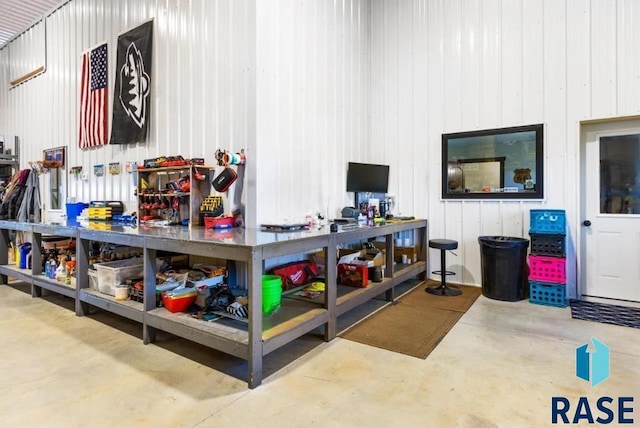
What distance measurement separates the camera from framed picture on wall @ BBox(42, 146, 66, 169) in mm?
6211

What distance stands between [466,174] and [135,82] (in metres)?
4.94

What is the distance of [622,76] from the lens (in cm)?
401

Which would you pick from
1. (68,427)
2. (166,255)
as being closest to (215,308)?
(68,427)

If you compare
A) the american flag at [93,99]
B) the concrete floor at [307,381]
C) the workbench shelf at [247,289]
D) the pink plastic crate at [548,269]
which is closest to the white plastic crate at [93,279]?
the workbench shelf at [247,289]

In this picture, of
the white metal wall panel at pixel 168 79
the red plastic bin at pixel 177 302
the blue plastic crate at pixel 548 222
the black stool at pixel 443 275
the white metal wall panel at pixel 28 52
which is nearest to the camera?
the red plastic bin at pixel 177 302

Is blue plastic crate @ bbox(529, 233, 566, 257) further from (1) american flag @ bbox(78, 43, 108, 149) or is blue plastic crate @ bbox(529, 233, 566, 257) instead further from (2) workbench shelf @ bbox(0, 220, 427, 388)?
(1) american flag @ bbox(78, 43, 108, 149)

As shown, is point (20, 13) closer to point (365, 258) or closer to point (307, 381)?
point (365, 258)

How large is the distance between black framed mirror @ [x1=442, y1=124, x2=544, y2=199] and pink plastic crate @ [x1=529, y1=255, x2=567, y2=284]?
899 millimetres

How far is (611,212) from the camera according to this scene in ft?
14.0

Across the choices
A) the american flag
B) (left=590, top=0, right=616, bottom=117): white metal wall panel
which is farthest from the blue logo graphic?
the american flag

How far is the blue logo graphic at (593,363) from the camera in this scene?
93.2 inches

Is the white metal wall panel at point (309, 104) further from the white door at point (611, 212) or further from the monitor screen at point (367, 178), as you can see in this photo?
the white door at point (611, 212)

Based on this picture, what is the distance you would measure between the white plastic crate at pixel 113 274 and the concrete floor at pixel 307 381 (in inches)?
15.3

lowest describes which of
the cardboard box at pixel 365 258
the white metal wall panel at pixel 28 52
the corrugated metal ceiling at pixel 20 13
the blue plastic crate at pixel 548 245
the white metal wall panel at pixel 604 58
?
the cardboard box at pixel 365 258
